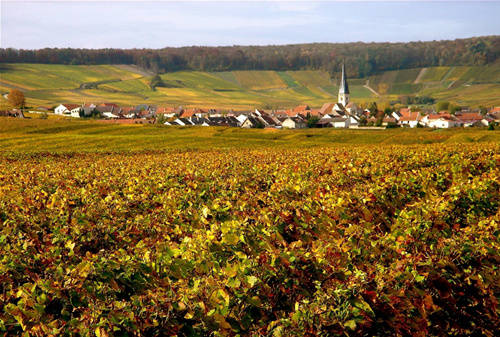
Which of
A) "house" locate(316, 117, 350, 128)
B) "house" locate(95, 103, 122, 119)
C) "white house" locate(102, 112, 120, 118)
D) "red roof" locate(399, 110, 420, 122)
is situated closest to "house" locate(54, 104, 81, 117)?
"house" locate(95, 103, 122, 119)

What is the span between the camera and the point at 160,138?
69.2 m

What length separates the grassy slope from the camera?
60.0 m

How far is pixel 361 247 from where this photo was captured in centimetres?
790

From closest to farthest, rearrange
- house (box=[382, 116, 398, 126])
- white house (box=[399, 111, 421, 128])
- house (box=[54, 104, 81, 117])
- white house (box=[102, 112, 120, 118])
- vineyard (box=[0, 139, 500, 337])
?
1. vineyard (box=[0, 139, 500, 337])
2. house (box=[382, 116, 398, 126])
3. white house (box=[102, 112, 120, 118])
4. house (box=[54, 104, 81, 117])
5. white house (box=[399, 111, 421, 128])

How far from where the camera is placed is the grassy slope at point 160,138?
197 feet

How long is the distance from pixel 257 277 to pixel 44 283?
3011mm

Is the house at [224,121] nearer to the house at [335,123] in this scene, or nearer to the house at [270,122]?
the house at [270,122]

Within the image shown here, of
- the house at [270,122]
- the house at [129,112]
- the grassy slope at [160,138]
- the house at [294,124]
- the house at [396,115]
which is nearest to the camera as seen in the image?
the grassy slope at [160,138]

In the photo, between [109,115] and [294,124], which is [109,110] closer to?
[109,115]

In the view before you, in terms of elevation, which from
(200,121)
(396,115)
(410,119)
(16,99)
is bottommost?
(200,121)

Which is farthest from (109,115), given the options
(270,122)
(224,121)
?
(270,122)

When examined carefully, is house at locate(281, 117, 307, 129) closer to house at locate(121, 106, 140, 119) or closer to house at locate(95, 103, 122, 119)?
house at locate(121, 106, 140, 119)

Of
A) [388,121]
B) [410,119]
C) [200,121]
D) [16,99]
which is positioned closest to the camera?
[200,121]

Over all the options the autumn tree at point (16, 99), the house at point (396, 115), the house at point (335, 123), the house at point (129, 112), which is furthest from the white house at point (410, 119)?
the autumn tree at point (16, 99)
